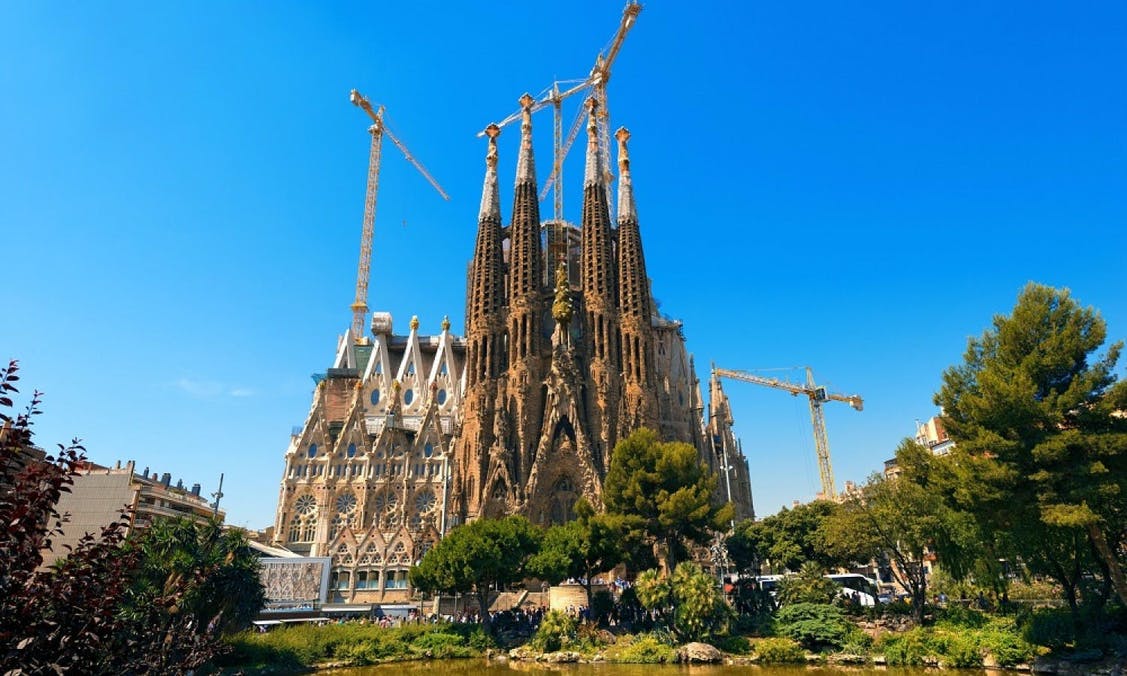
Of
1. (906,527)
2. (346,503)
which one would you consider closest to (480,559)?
(906,527)

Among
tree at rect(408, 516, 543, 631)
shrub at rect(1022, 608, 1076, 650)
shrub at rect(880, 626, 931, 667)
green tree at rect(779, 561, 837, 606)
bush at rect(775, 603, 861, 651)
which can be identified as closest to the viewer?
shrub at rect(1022, 608, 1076, 650)

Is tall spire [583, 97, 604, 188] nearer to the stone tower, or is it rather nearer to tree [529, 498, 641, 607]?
the stone tower

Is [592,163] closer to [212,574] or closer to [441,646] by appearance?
[441,646]

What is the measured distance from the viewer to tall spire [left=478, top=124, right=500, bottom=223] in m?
63.6

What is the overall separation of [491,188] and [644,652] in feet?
159

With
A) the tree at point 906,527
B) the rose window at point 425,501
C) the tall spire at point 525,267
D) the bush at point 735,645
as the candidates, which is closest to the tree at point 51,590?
the bush at point 735,645

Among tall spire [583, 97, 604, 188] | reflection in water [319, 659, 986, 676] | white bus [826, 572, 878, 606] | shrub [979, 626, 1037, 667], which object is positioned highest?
tall spire [583, 97, 604, 188]

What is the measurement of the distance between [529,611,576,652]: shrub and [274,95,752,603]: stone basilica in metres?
18.2

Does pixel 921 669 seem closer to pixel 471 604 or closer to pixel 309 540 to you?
pixel 471 604

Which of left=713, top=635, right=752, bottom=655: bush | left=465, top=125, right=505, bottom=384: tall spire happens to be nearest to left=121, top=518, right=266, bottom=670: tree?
left=713, top=635, right=752, bottom=655: bush

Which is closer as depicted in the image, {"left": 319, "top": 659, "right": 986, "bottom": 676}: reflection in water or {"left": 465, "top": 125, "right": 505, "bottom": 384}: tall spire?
{"left": 319, "top": 659, "right": 986, "bottom": 676}: reflection in water

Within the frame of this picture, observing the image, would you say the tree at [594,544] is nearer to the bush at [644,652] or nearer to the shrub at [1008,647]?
the bush at [644,652]

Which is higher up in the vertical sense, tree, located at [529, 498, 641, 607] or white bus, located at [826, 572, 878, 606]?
tree, located at [529, 498, 641, 607]

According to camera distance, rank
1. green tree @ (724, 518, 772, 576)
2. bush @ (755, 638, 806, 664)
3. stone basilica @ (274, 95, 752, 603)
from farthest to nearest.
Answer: stone basilica @ (274, 95, 752, 603), green tree @ (724, 518, 772, 576), bush @ (755, 638, 806, 664)
